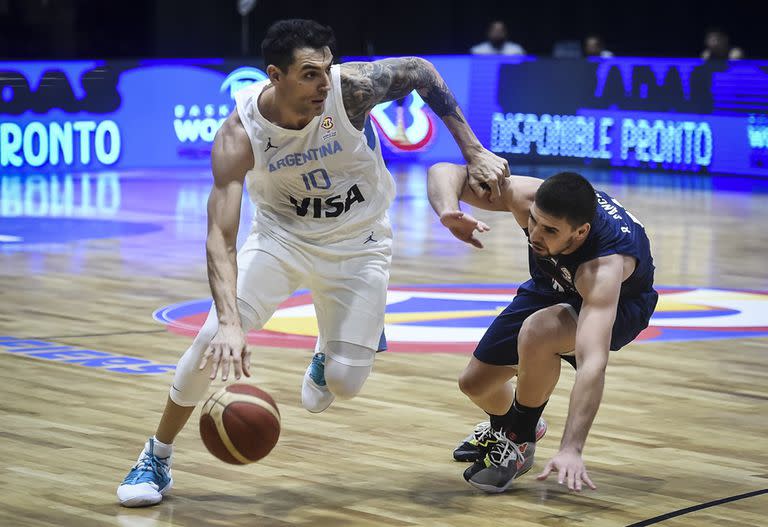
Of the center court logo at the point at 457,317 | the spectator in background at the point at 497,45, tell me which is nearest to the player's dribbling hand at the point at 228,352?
the center court logo at the point at 457,317

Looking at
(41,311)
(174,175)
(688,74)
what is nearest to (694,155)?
(688,74)

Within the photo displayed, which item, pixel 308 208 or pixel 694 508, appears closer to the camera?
pixel 694 508

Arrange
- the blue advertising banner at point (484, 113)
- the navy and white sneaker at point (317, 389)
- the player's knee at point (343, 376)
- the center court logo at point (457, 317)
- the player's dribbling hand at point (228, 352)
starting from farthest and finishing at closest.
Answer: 1. the blue advertising banner at point (484, 113)
2. the center court logo at point (457, 317)
3. the navy and white sneaker at point (317, 389)
4. the player's knee at point (343, 376)
5. the player's dribbling hand at point (228, 352)

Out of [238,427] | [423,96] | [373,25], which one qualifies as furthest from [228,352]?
[373,25]

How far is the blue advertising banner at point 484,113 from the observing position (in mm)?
15734

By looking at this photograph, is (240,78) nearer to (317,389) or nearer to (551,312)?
(317,389)

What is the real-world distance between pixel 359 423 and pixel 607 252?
1611 millimetres

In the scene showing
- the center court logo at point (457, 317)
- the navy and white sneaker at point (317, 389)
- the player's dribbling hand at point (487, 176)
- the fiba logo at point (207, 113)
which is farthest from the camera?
the fiba logo at point (207, 113)

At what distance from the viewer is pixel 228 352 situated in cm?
448

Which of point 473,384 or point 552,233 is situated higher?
point 552,233

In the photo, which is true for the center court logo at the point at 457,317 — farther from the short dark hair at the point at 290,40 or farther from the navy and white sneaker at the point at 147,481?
the short dark hair at the point at 290,40

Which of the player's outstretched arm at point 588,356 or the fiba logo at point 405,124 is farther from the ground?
the player's outstretched arm at point 588,356

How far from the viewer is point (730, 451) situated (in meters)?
5.55

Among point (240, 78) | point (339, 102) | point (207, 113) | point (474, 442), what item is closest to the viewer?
point (339, 102)
